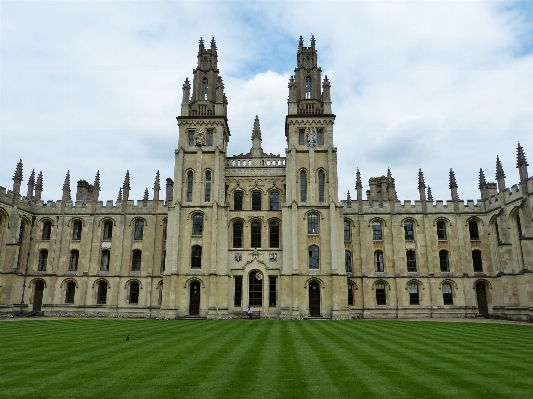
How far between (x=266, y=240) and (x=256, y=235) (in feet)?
4.18

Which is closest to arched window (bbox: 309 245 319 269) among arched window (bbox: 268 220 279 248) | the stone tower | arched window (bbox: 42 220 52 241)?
arched window (bbox: 268 220 279 248)

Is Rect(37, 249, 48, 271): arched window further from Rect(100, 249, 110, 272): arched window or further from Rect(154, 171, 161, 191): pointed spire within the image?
Rect(154, 171, 161, 191): pointed spire

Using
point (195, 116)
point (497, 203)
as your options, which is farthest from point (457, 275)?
point (195, 116)

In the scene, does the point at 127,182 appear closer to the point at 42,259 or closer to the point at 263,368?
the point at 42,259

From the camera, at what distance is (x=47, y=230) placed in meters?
48.9

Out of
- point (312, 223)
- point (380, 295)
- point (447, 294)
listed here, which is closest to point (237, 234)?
point (312, 223)

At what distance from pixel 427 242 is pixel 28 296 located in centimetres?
4624

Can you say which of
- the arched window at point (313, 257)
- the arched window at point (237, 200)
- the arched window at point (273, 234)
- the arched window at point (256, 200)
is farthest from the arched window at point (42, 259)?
the arched window at point (313, 257)

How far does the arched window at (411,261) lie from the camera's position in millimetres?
46156

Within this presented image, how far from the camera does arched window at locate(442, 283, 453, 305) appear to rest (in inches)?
1773

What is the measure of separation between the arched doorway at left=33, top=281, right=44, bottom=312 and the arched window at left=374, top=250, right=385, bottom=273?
39102 mm

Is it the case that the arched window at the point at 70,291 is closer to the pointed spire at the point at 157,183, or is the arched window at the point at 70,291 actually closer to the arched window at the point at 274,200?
the pointed spire at the point at 157,183

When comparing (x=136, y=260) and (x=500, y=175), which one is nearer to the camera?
(x=500, y=175)

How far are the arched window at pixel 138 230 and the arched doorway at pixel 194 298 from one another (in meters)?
11.0
